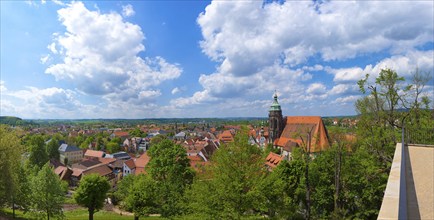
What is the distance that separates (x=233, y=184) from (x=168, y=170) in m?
13.7

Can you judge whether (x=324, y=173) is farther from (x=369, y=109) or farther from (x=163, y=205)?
(x=163, y=205)

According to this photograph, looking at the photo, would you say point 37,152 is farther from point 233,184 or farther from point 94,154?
point 233,184

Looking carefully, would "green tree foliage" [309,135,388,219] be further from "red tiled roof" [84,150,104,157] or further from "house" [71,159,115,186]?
"red tiled roof" [84,150,104,157]

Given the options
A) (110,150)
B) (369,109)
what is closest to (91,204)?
(369,109)

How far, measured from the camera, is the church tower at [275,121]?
6453cm

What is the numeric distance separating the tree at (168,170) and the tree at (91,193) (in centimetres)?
660

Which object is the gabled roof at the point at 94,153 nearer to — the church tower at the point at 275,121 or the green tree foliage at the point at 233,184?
the church tower at the point at 275,121

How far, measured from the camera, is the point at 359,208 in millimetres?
20781

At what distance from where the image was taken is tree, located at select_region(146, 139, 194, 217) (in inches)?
860

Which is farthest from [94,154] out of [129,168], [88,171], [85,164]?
[129,168]

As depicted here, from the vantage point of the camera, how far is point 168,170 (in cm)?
2386

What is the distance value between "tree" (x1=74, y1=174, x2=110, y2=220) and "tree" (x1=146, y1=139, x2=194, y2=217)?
6604mm

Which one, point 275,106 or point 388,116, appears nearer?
point 388,116

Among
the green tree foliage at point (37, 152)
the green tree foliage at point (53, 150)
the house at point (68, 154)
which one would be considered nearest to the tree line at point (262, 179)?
the green tree foliage at point (37, 152)
